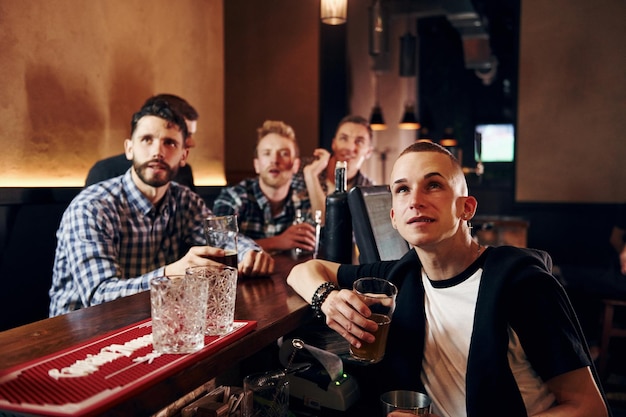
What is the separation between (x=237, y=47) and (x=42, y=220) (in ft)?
11.4

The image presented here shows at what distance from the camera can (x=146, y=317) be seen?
1204mm

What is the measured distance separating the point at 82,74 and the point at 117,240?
1.75m

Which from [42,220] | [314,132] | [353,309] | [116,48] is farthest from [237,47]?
[353,309]

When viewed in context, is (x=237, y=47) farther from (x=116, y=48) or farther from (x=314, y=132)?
(x=116, y=48)

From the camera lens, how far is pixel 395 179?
1.35 m

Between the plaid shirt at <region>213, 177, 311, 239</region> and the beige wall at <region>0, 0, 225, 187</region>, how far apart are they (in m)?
1.05

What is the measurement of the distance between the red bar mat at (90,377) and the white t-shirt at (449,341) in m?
0.56

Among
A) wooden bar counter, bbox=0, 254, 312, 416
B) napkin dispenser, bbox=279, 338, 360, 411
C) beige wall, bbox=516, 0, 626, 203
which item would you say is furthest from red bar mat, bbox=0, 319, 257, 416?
beige wall, bbox=516, 0, 626, 203

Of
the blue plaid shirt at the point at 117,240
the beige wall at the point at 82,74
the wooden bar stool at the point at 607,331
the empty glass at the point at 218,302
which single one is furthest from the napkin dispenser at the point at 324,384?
the wooden bar stool at the point at 607,331

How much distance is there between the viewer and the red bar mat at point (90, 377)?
0.73 m

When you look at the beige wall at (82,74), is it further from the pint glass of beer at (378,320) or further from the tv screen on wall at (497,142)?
the tv screen on wall at (497,142)

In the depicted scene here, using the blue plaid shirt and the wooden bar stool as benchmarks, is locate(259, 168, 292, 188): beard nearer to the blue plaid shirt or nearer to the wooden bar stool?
the blue plaid shirt

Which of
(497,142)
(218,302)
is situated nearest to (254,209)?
(218,302)

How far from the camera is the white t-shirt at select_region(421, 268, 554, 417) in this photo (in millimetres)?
1284
